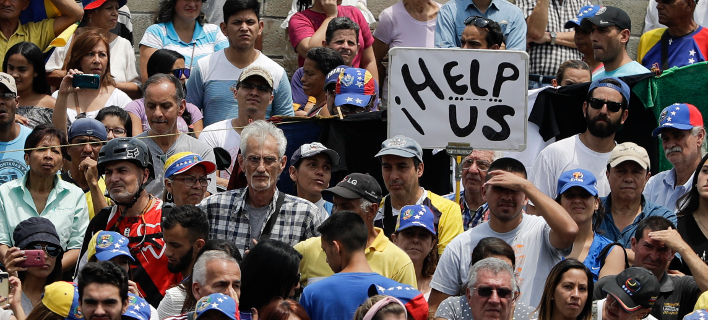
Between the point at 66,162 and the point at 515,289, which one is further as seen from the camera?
the point at 66,162

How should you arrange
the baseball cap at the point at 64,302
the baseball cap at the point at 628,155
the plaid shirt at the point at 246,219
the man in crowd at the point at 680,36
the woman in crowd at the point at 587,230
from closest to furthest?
the baseball cap at the point at 64,302, the woman in crowd at the point at 587,230, the plaid shirt at the point at 246,219, the baseball cap at the point at 628,155, the man in crowd at the point at 680,36

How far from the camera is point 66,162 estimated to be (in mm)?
9797

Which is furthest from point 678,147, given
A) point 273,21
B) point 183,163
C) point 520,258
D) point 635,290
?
point 273,21

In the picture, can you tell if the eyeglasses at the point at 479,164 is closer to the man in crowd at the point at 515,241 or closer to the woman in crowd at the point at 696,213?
the man in crowd at the point at 515,241

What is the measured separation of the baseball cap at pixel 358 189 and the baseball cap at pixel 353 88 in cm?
182

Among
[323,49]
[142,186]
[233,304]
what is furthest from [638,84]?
[233,304]

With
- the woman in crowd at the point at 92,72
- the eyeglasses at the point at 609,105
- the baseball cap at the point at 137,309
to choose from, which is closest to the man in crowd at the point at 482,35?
the eyeglasses at the point at 609,105

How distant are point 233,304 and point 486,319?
1.54 meters

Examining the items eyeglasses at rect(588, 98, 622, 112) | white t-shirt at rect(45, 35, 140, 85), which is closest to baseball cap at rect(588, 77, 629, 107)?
eyeglasses at rect(588, 98, 622, 112)

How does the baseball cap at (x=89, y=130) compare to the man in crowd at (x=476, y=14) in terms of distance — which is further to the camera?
the man in crowd at (x=476, y=14)

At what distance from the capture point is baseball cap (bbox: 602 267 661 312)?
23.0ft

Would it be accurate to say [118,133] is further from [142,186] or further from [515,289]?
[515,289]

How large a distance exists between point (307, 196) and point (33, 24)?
4135 millimetres

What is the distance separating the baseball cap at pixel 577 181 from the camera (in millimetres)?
8094
